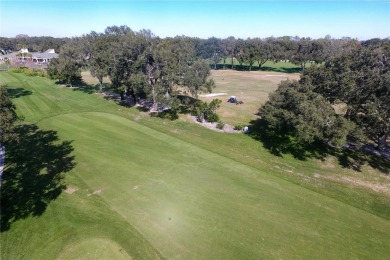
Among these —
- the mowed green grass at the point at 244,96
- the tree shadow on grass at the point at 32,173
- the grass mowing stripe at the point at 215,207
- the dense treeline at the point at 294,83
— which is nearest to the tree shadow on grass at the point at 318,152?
the dense treeline at the point at 294,83

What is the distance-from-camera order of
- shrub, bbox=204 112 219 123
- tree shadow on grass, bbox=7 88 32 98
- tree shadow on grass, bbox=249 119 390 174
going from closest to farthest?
tree shadow on grass, bbox=249 119 390 174
shrub, bbox=204 112 219 123
tree shadow on grass, bbox=7 88 32 98

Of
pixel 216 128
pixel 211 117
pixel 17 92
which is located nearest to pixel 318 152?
pixel 216 128

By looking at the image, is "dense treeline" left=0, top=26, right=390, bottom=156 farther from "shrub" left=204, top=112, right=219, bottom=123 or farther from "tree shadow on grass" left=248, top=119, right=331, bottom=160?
"shrub" left=204, top=112, right=219, bottom=123

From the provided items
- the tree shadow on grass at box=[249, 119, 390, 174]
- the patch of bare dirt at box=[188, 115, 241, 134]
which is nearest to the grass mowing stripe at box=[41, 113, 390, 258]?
the tree shadow on grass at box=[249, 119, 390, 174]

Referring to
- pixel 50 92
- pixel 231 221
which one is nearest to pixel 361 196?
pixel 231 221

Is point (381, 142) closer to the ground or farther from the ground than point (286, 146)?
farther from the ground

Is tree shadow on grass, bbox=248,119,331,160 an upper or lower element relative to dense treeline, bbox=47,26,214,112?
lower

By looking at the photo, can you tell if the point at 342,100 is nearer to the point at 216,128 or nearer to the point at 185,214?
the point at 216,128
